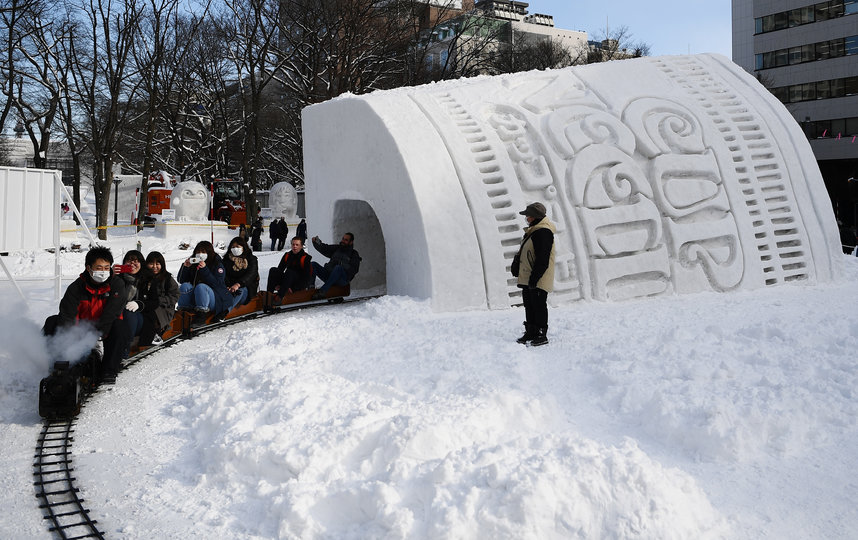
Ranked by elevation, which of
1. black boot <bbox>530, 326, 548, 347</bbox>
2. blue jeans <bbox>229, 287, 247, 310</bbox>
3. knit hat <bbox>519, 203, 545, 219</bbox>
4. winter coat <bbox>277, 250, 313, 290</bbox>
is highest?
knit hat <bbox>519, 203, 545, 219</bbox>

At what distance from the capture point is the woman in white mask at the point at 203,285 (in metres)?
8.98

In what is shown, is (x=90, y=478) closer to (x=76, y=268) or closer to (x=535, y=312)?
(x=535, y=312)

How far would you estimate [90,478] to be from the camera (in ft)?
16.0

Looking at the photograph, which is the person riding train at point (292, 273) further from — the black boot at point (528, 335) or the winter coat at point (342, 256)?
the black boot at point (528, 335)

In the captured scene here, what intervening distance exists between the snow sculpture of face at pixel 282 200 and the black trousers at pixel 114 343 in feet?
82.1

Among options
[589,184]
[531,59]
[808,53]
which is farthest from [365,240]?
[808,53]

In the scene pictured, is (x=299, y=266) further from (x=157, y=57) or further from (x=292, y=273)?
(x=157, y=57)

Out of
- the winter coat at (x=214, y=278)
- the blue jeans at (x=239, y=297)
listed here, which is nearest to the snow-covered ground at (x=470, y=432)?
the winter coat at (x=214, y=278)

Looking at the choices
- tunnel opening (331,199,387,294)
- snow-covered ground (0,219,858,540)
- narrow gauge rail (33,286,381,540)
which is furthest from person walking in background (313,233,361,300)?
narrow gauge rail (33,286,381,540)

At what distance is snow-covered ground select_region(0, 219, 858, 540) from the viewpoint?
156 inches

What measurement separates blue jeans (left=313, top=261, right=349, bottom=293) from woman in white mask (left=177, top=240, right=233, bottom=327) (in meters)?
1.81

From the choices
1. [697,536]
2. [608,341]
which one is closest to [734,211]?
[608,341]

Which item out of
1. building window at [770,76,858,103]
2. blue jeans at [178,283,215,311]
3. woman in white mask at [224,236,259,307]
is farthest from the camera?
building window at [770,76,858,103]

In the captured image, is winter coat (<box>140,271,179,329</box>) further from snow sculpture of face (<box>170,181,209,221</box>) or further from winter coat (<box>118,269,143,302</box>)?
snow sculpture of face (<box>170,181,209,221</box>)
